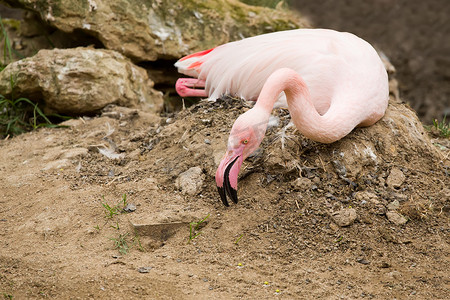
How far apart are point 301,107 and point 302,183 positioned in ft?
1.64

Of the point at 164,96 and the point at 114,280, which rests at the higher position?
the point at 114,280

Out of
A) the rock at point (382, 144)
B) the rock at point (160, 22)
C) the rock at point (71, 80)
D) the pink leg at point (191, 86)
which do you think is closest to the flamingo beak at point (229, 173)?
the rock at point (382, 144)

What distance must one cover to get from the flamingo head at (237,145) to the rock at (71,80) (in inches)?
93.2

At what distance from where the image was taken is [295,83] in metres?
3.46

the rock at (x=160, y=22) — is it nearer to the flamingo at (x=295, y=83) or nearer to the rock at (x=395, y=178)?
the flamingo at (x=295, y=83)

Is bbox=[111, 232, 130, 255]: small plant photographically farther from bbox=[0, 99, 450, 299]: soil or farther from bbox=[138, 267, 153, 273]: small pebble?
bbox=[138, 267, 153, 273]: small pebble

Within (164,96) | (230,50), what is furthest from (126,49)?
(230,50)

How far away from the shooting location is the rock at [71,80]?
16.9 feet

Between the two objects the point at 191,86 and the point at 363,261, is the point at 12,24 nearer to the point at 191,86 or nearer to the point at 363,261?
the point at 191,86

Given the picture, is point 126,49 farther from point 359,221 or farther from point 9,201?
point 359,221

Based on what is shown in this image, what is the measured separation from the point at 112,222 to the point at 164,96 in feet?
10.7

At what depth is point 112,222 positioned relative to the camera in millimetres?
3430

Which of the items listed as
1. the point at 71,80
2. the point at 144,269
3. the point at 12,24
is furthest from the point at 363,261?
the point at 12,24

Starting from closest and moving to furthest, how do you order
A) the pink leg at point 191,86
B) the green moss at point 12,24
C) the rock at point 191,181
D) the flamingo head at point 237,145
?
the flamingo head at point 237,145 → the rock at point 191,181 → the pink leg at point 191,86 → the green moss at point 12,24
